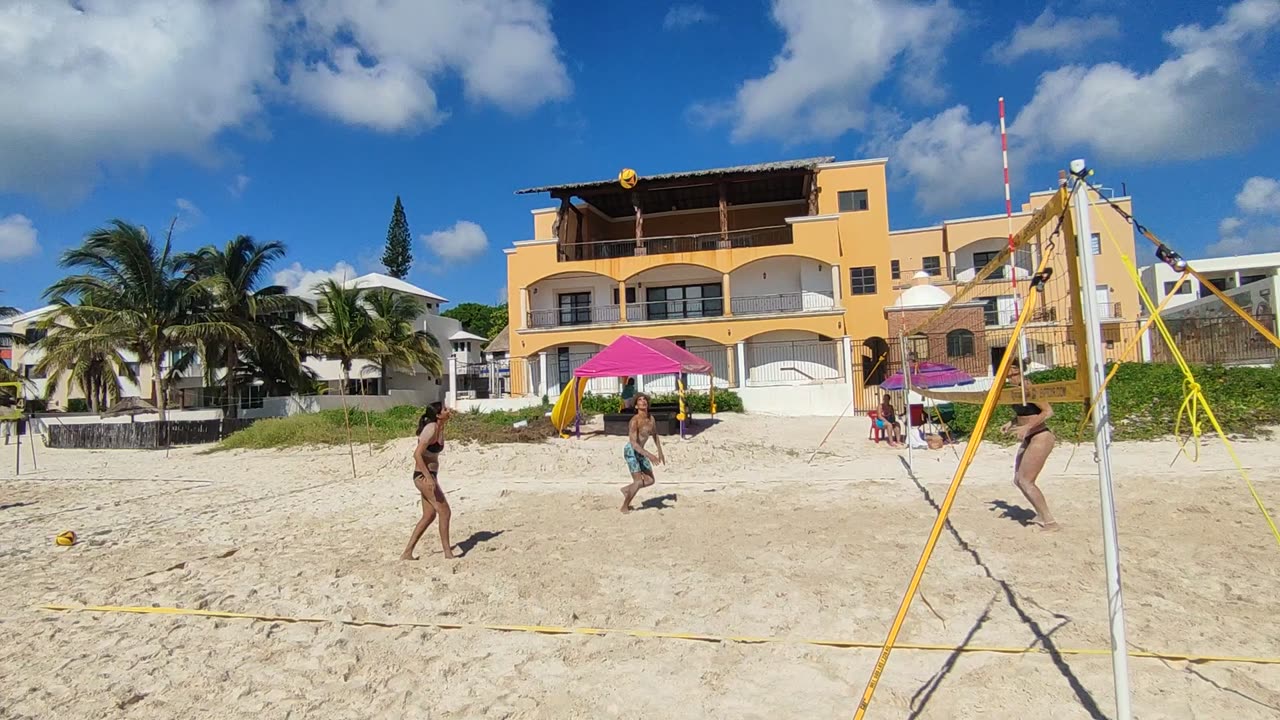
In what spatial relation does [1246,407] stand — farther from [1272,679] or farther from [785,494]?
[1272,679]

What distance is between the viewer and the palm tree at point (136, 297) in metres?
23.3

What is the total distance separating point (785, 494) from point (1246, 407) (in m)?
9.86

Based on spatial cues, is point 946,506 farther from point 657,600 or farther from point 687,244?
point 687,244

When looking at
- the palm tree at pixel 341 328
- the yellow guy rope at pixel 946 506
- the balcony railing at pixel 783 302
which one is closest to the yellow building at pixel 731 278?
→ the balcony railing at pixel 783 302

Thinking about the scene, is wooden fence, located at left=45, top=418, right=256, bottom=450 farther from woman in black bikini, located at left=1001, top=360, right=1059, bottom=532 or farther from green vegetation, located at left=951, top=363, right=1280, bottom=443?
woman in black bikini, located at left=1001, top=360, right=1059, bottom=532

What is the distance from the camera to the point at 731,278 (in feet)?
92.9

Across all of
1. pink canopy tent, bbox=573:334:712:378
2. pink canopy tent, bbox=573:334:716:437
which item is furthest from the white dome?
pink canopy tent, bbox=573:334:716:437

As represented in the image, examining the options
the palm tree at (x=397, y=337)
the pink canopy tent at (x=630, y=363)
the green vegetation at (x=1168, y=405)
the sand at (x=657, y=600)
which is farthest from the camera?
the palm tree at (x=397, y=337)

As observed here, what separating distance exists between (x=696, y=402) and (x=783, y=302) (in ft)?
24.4

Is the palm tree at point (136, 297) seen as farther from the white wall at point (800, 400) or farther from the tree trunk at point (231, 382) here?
the white wall at point (800, 400)

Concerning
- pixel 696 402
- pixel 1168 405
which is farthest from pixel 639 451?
pixel 696 402

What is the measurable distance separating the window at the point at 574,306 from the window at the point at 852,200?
11321mm

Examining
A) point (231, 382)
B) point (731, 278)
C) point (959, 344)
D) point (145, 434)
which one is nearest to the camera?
point (145, 434)

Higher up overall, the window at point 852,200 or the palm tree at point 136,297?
the window at point 852,200
